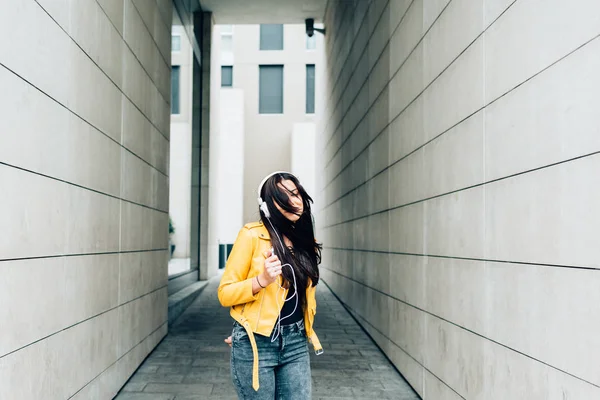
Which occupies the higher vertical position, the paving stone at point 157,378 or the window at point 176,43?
the window at point 176,43

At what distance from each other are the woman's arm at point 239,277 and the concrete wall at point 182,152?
807cm

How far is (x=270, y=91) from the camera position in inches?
1077

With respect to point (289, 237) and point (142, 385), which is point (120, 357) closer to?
point (142, 385)

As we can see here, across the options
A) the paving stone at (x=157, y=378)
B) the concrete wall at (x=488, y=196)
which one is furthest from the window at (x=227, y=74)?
the paving stone at (x=157, y=378)

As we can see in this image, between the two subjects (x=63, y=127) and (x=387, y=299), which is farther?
(x=387, y=299)

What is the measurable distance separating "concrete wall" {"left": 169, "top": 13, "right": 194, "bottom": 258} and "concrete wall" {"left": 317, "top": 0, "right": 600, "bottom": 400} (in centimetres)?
515

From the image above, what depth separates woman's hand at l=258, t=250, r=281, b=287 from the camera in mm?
2467

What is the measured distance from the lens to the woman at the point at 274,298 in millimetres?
2645

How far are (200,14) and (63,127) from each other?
1131 centimetres

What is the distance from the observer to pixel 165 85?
7.49 meters

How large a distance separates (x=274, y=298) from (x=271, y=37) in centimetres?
2593

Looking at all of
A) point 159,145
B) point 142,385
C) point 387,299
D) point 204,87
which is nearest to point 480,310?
point 387,299

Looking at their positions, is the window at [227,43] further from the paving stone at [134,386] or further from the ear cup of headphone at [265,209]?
the ear cup of headphone at [265,209]

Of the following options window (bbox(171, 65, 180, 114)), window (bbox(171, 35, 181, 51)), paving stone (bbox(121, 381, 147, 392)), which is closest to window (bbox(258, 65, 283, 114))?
window (bbox(171, 35, 181, 51))
